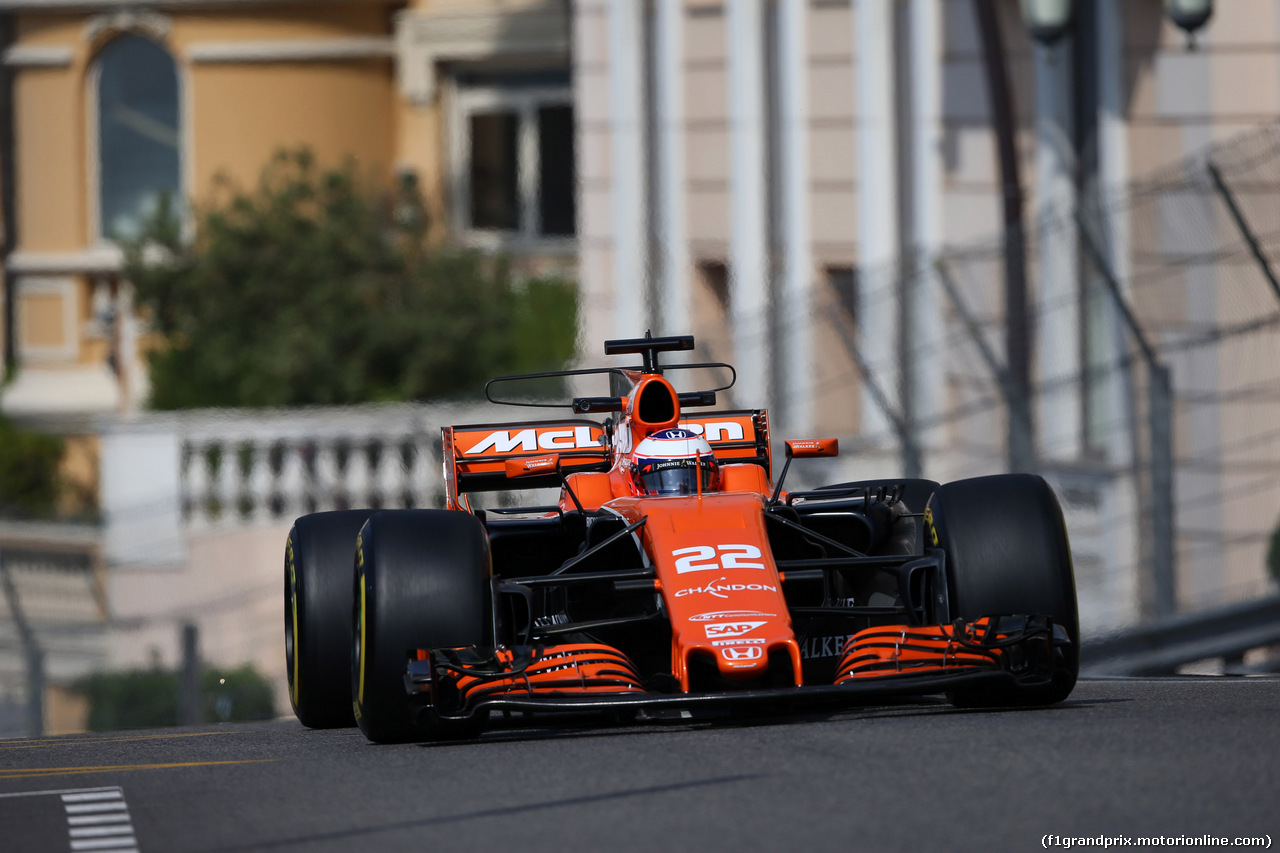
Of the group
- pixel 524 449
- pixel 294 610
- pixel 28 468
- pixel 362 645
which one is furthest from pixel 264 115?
pixel 362 645

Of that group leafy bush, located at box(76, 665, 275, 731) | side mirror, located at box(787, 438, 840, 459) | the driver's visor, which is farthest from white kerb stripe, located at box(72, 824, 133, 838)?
leafy bush, located at box(76, 665, 275, 731)

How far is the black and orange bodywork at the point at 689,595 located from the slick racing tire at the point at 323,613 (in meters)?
0.49

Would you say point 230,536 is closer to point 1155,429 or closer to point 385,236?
point 385,236

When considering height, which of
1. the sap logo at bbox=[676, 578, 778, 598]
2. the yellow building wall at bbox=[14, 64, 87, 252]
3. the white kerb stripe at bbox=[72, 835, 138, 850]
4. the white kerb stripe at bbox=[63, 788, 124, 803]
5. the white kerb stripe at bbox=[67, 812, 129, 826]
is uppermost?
the yellow building wall at bbox=[14, 64, 87, 252]

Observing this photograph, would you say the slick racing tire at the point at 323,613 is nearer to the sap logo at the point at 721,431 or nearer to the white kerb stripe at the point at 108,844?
the sap logo at the point at 721,431

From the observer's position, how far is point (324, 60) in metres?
24.2

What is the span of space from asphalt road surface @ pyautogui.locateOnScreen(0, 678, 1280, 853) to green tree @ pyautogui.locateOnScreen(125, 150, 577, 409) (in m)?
11.8

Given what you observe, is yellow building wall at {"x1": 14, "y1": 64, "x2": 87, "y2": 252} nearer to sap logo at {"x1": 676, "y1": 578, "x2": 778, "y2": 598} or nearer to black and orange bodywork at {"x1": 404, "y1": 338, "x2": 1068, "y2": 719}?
black and orange bodywork at {"x1": 404, "y1": 338, "x2": 1068, "y2": 719}

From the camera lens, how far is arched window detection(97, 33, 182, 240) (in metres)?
24.9

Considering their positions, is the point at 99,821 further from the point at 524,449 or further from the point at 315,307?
the point at 315,307

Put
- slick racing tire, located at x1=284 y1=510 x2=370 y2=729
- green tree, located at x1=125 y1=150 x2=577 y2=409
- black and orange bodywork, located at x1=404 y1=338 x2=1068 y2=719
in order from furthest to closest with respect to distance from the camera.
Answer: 1. green tree, located at x1=125 y1=150 x2=577 y2=409
2. slick racing tire, located at x1=284 y1=510 x2=370 y2=729
3. black and orange bodywork, located at x1=404 y1=338 x2=1068 y2=719

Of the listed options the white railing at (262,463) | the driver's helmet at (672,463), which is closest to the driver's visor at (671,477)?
the driver's helmet at (672,463)

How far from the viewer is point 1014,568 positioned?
6.82 meters

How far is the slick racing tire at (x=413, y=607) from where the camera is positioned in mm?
6523
